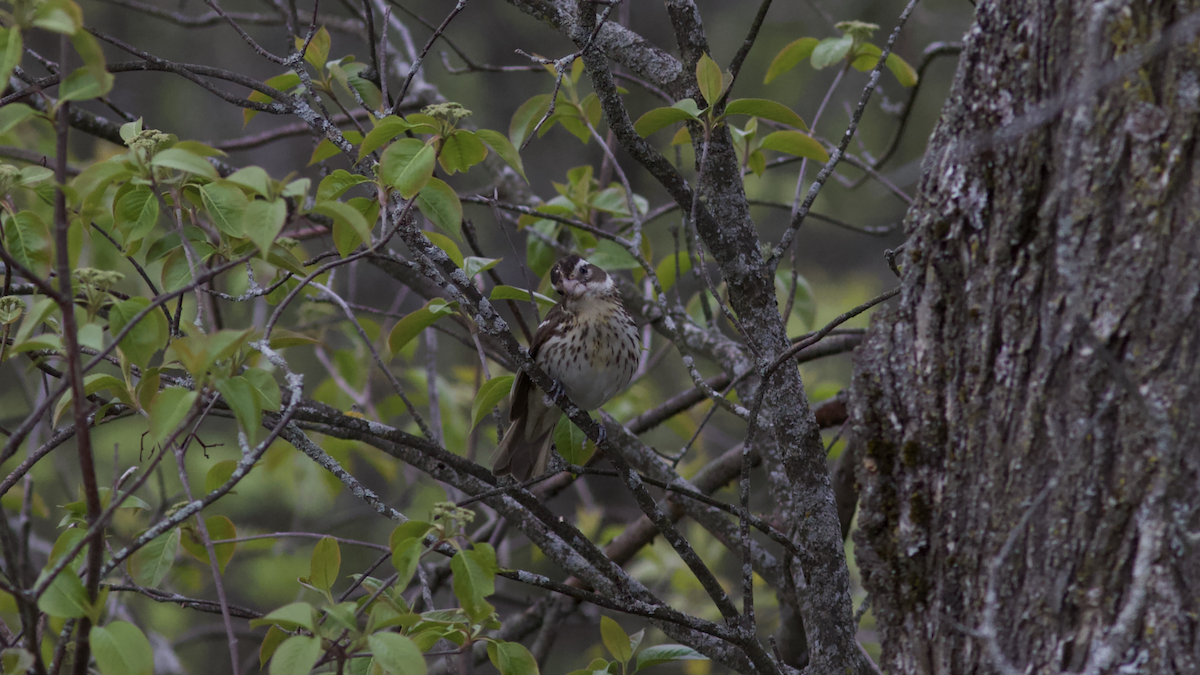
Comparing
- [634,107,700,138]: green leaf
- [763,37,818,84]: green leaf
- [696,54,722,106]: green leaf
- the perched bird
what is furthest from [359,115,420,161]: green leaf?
the perched bird

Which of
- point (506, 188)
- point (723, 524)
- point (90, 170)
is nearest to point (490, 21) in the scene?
point (506, 188)

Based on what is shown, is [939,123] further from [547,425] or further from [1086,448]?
[547,425]

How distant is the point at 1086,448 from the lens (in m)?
1.24

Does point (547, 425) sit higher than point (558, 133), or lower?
lower

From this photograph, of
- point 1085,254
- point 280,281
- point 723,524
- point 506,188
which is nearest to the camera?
point 1085,254

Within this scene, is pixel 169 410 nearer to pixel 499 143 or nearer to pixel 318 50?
pixel 499 143

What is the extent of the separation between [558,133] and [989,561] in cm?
733

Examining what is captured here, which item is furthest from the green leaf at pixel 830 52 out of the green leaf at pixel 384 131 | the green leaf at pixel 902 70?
the green leaf at pixel 384 131

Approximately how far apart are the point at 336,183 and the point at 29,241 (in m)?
0.53

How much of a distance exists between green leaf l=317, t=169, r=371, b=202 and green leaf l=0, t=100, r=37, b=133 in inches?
18.9

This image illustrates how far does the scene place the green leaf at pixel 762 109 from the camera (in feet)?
6.41

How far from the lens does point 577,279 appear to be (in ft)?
11.4

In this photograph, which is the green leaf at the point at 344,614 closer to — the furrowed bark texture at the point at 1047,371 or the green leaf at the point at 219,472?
the green leaf at the point at 219,472

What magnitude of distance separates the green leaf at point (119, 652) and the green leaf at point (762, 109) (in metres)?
1.45
